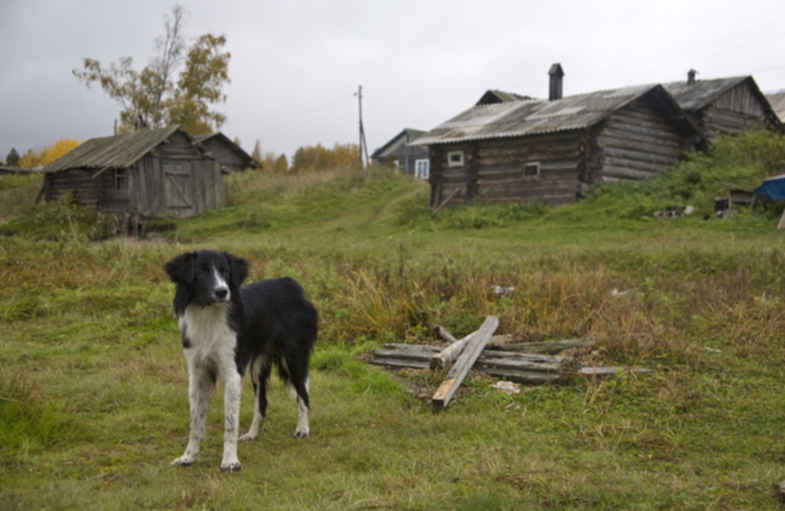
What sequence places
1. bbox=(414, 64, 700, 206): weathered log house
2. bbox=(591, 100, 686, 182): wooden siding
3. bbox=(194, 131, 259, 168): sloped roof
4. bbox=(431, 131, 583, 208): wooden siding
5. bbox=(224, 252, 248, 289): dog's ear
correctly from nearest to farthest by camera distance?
bbox=(224, 252, 248, 289): dog's ear → bbox=(414, 64, 700, 206): weathered log house → bbox=(431, 131, 583, 208): wooden siding → bbox=(591, 100, 686, 182): wooden siding → bbox=(194, 131, 259, 168): sloped roof

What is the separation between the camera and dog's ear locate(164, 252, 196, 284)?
4.78 metres

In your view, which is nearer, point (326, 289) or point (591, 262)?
point (326, 289)

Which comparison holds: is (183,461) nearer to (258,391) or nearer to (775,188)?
(258,391)

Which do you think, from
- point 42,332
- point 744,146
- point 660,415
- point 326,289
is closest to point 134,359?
point 42,332

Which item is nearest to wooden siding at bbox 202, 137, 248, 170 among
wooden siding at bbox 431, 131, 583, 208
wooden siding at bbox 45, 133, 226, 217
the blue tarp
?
wooden siding at bbox 45, 133, 226, 217

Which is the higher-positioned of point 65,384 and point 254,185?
point 254,185

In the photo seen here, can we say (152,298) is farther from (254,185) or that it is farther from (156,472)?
(254,185)

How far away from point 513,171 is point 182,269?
913 inches

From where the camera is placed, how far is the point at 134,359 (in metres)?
8.19

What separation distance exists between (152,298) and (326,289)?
2886mm

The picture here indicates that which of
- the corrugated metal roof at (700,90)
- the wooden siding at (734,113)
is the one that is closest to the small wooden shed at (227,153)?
the corrugated metal roof at (700,90)

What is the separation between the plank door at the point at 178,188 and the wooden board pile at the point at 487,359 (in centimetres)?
2450

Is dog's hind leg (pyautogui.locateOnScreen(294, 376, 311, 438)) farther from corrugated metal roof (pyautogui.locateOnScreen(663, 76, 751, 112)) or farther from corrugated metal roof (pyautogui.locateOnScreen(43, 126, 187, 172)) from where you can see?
corrugated metal roof (pyautogui.locateOnScreen(663, 76, 751, 112))

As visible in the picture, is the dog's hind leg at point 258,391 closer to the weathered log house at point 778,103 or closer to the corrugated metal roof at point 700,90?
the corrugated metal roof at point 700,90
